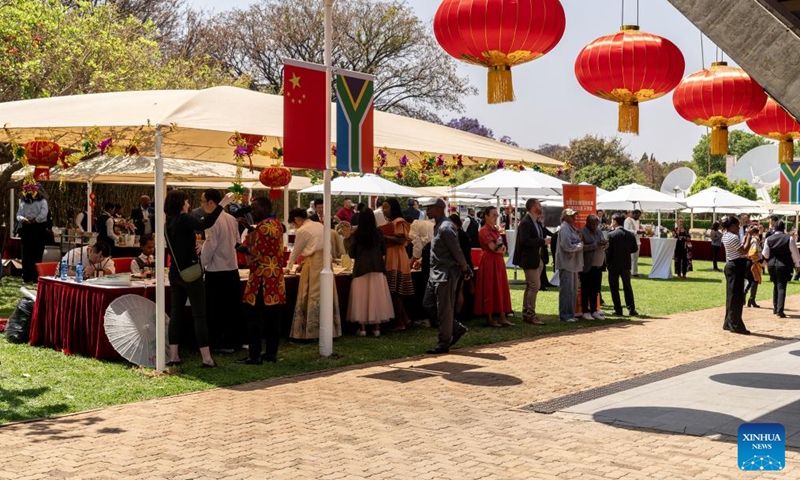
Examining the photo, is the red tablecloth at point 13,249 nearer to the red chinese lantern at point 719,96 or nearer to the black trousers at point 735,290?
the black trousers at point 735,290

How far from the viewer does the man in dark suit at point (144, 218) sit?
2156 cm

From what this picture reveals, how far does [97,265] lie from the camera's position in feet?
37.2

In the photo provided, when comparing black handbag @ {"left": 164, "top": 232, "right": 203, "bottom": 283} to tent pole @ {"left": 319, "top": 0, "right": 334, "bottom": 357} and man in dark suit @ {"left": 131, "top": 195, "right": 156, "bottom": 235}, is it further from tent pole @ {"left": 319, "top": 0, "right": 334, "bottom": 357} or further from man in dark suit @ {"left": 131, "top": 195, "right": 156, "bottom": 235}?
man in dark suit @ {"left": 131, "top": 195, "right": 156, "bottom": 235}

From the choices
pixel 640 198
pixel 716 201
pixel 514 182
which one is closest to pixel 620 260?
pixel 514 182

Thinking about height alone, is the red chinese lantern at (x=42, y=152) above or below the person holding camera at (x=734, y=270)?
above

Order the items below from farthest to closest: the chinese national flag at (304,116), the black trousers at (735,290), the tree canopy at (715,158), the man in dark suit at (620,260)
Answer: the tree canopy at (715,158) → the man in dark suit at (620,260) → the black trousers at (735,290) → the chinese national flag at (304,116)

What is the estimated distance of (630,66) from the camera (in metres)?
9.31

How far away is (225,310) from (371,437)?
4.28 m

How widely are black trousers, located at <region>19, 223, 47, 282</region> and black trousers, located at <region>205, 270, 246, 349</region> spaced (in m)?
9.20

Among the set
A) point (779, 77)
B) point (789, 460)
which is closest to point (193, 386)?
point (789, 460)

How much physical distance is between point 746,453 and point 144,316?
6773mm

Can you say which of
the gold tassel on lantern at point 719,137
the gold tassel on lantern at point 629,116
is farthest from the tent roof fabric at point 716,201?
the gold tassel on lantern at point 629,116

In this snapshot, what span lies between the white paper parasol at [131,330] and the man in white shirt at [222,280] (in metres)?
0.87

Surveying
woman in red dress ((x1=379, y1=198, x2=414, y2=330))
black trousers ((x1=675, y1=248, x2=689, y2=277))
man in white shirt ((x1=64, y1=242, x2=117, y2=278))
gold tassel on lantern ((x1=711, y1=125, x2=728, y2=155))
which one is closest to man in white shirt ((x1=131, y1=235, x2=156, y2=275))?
man in white shirt ((x1=64, y1=242, x2=117, y2=278))
